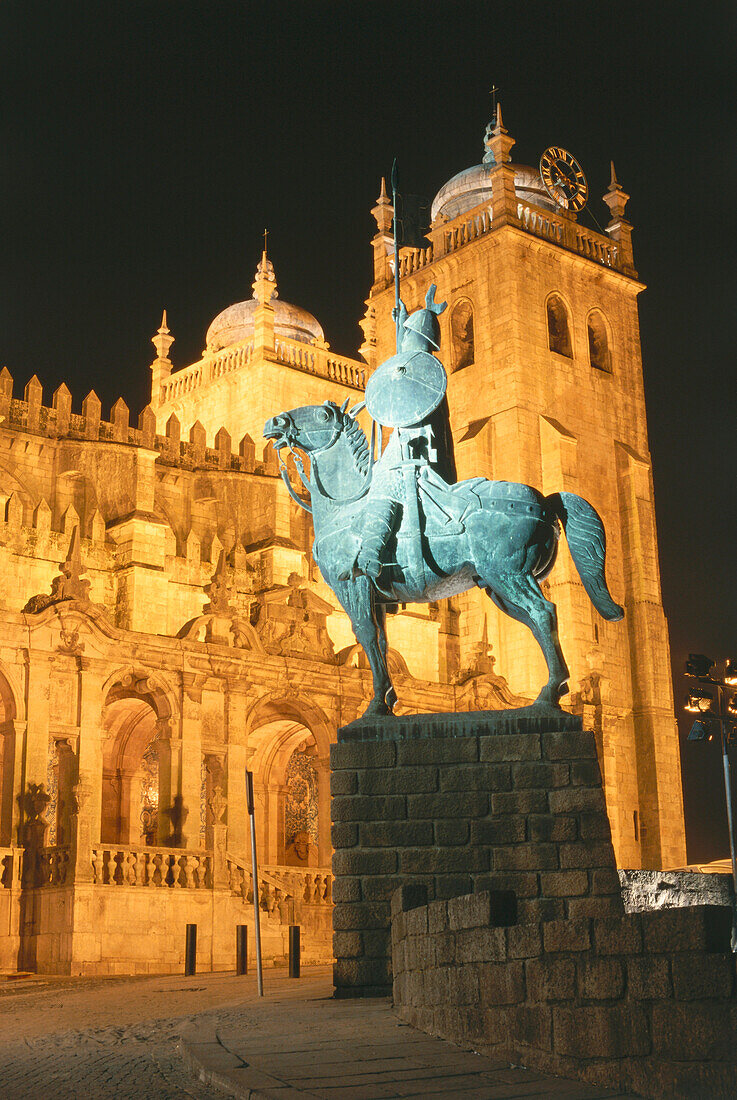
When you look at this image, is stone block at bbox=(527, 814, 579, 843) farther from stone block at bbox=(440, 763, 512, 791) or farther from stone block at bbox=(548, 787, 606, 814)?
stone block at bbox=(440, 763, 512, 791)

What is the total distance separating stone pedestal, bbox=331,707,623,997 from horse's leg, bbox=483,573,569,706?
18.6 inches

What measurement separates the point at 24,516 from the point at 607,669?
61.4ft

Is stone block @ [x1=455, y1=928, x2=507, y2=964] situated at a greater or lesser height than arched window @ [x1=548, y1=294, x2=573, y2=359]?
lesser

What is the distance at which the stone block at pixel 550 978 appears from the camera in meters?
7.60

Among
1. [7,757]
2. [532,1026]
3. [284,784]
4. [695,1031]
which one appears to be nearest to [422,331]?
[532,1026]

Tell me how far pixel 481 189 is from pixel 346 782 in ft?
124

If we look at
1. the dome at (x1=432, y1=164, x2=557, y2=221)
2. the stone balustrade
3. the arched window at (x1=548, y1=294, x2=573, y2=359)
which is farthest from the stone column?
the dome at (x1=432, y1=164, x2=557, y2=221)

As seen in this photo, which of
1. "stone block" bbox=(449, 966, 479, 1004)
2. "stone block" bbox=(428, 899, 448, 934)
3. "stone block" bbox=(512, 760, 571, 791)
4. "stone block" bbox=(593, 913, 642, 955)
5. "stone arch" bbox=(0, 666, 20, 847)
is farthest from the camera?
"stone arch" bbox=(0, 666, 20, 847)

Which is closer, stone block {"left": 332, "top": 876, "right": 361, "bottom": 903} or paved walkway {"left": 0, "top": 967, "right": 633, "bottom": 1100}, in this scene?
paved walkway {"left": 0, "top": 967, "right": 633, "bottom": 1100}

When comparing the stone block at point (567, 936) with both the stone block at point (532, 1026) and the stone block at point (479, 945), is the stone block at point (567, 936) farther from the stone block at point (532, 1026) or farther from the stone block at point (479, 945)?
the stone block at point (479, 945)

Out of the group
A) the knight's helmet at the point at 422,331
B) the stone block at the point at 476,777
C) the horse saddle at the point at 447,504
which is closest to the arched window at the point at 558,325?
the knight's helmet at the point at 422,331

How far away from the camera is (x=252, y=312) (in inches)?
2074

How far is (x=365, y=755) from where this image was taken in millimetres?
13891

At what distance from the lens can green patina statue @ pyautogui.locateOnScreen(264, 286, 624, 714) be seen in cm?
1430
